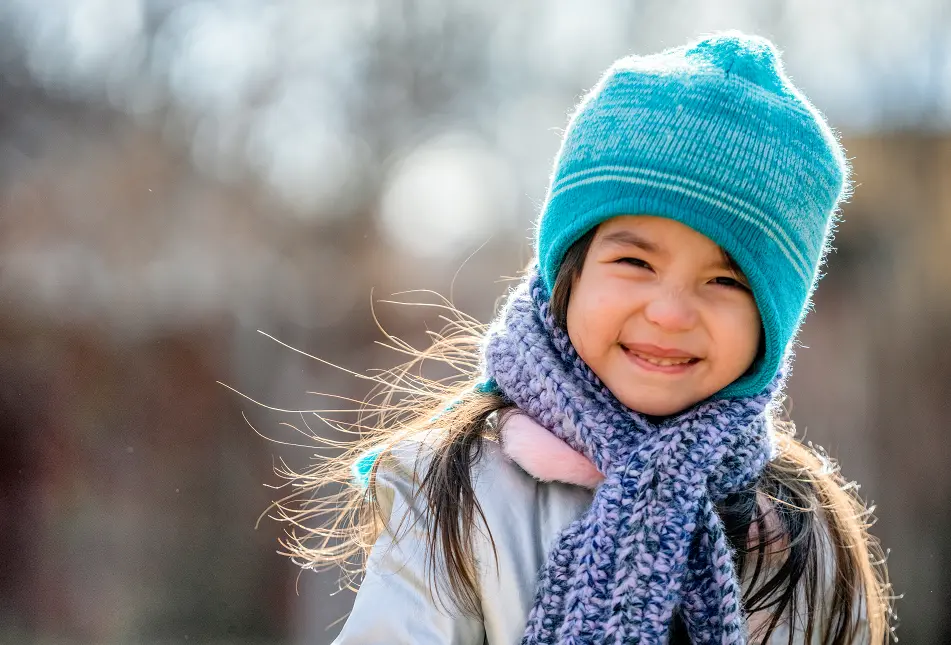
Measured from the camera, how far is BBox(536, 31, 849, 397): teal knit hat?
1.55 metres

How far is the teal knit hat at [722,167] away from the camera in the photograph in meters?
1.55

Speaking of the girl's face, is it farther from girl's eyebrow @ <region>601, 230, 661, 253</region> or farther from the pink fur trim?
the pink fur trim

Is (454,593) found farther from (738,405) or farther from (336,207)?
(336,207)

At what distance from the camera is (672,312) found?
1519 mm

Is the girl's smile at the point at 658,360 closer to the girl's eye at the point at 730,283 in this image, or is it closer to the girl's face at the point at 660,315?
the girl's face at the point at 660,315

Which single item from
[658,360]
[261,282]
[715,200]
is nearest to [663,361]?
[658,360]

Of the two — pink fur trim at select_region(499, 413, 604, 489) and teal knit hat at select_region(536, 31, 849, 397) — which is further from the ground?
teal knit hat at select_region(536, 31, 849, 397)

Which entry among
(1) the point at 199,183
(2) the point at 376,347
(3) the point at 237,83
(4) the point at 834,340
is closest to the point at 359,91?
(3) the point at 237,83

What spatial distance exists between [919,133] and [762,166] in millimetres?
8638

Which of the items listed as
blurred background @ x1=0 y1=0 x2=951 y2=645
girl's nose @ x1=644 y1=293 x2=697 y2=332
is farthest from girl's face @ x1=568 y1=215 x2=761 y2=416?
blurred background @ x1=0 y1=0 x2=951 y2=645

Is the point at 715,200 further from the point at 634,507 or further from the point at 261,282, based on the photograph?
the point at 261,282

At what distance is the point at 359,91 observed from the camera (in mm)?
10820

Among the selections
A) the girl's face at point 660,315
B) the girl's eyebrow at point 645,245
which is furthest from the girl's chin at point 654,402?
the girl's eyebrow at point 645,245

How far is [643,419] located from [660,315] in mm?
198
